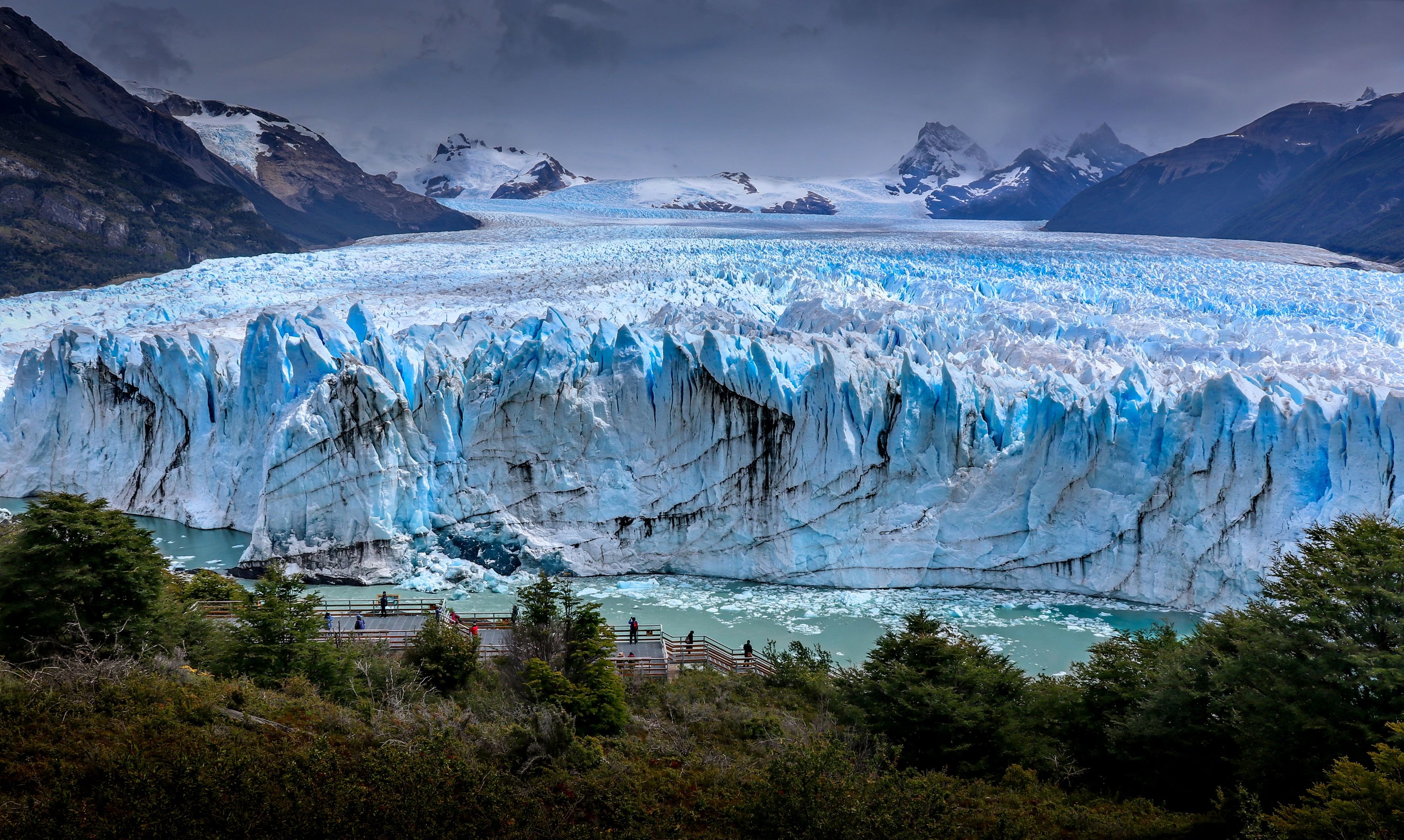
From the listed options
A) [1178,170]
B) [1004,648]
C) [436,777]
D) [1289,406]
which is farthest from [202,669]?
[1178,170]

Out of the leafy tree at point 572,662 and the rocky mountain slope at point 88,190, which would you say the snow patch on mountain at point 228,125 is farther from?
the leafy tree at point 572,662

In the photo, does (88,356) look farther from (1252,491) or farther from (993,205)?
(993,205)

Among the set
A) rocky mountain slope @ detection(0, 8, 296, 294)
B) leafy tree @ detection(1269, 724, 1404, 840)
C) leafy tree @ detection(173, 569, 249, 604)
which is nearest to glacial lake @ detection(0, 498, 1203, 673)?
leafy tree @ detection(173, 569, 249, 604)

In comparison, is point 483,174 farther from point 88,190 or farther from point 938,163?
point 938,163

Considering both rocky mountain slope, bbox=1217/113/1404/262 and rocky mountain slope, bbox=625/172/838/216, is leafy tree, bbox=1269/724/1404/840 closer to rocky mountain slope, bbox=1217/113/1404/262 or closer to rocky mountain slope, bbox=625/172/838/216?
rocky mountain slope, bbox=1217/113/1404/262

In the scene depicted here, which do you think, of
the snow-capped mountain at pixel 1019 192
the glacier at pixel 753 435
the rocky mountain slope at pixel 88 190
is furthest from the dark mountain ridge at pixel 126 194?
the snow-capped mountain at pixel 1019 192

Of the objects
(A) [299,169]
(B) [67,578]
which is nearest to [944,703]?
(B) [67,578]
